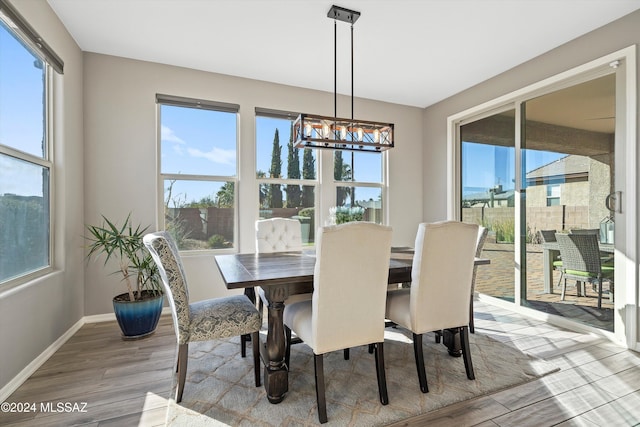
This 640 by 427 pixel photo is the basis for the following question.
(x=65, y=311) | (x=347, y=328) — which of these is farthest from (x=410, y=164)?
(x=65, y=311)

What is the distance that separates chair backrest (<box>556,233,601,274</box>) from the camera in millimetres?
2887

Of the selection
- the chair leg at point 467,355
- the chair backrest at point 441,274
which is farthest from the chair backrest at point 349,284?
the chair leg at point 467,355

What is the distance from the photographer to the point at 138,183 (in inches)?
132

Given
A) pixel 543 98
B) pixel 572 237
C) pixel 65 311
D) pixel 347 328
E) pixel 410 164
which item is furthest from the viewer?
pixel 410 164

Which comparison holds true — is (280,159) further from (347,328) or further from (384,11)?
(347,328)

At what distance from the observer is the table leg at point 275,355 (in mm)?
1821

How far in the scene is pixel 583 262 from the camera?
2.98 m

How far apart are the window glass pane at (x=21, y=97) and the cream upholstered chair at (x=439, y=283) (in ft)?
9.15

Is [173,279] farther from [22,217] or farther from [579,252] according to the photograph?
[579,252]

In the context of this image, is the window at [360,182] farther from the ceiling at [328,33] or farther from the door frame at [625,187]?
the door frame at [625,187]

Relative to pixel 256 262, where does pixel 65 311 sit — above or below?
below

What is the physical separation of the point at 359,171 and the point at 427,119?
1.45 meters

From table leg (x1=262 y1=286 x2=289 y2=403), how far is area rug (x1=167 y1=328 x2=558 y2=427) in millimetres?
73

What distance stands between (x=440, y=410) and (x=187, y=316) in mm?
1580
